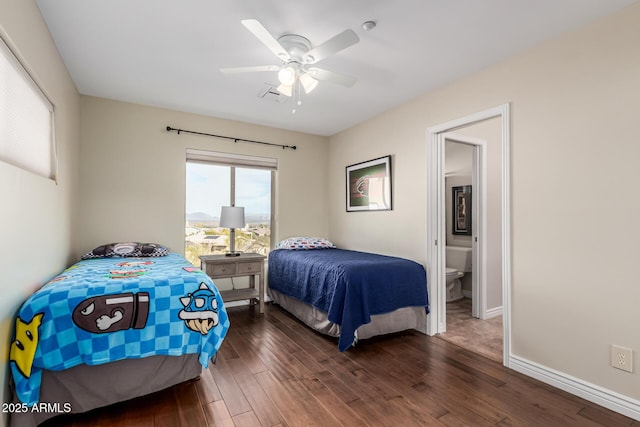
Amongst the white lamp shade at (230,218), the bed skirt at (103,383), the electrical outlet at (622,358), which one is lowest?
the bed skirt at (103,383)

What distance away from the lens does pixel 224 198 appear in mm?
4262

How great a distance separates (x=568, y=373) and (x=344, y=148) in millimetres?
3465

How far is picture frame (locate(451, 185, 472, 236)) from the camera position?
4.77 metres

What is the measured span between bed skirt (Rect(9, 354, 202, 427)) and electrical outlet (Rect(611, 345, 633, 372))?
8.66ft

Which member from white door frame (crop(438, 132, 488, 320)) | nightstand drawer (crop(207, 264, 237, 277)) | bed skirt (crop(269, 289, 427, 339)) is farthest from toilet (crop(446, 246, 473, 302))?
nightstand drawer (crop(207, 264, 237, 277))

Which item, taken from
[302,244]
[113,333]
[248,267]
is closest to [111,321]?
[113,333]

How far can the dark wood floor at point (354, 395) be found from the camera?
5.92 ft

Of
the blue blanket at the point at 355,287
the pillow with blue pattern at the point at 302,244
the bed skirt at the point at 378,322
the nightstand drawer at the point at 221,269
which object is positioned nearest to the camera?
the blue blanket at the point at 355,287

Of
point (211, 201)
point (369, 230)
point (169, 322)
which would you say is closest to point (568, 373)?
point (369, 230)

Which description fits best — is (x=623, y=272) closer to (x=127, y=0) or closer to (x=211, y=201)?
(x=127, y=0)

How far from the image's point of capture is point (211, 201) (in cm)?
416

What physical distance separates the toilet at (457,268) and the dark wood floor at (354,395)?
5.40 ft

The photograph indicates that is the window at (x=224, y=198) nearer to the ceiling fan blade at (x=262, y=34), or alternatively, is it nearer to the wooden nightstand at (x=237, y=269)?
the wooden nightstand at (x=237, y=269)

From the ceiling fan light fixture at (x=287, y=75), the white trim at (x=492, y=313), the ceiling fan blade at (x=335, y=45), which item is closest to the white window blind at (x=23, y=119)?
the ceiling fan light fixture at (x=287, y=75)
